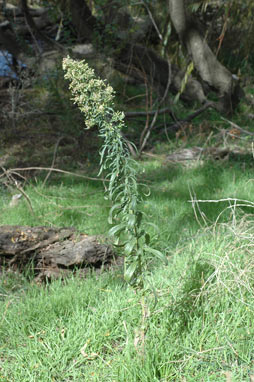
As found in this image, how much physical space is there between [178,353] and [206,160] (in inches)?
142

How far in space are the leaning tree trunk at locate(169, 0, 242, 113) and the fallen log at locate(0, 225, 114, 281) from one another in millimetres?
4458

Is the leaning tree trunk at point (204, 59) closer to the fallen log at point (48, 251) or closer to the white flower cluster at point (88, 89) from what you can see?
the fallen log at point (48, 251)

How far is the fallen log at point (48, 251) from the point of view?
3443mm

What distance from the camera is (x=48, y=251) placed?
356 centimetres

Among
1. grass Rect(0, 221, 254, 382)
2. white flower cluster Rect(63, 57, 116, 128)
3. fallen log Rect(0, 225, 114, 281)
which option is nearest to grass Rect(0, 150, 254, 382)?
grass Rect(0, 221, 254, 382)

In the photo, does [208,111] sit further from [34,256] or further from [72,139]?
[34,256]

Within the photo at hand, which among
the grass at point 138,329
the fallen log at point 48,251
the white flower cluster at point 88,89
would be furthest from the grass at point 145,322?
the white flower cluster at point 88,89

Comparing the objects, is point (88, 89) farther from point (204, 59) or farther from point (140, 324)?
point (204, 59)

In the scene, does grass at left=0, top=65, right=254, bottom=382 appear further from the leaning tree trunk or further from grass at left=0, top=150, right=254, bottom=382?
the leaning tree trunk

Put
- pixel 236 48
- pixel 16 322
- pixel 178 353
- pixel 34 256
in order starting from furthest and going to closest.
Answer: pixel 236 48 → pixel 34 256 → pixel 16 322 → pixel 178 353

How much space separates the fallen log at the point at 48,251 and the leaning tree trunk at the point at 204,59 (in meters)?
4.46

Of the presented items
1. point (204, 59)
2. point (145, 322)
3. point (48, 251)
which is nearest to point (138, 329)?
point (145, 322)

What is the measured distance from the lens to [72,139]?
703cm

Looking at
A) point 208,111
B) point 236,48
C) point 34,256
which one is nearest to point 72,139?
point 208,111
